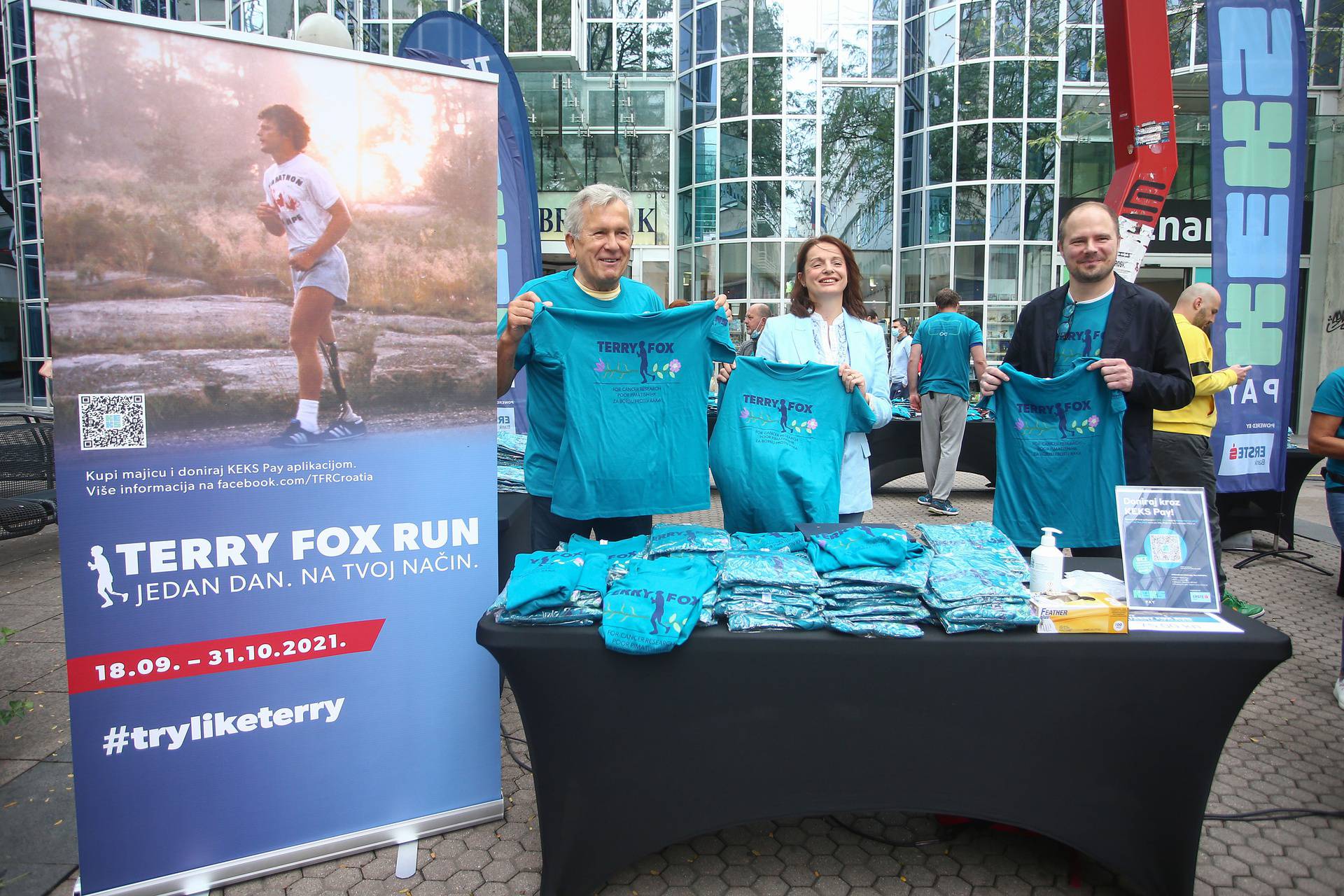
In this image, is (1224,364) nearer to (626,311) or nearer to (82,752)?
(626,311)

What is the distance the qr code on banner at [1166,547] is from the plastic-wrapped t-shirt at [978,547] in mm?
331

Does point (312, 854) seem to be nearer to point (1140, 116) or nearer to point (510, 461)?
point (510, 461)

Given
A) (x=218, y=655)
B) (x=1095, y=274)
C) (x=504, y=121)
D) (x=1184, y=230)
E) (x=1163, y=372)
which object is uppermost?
(x=1184, y=230)

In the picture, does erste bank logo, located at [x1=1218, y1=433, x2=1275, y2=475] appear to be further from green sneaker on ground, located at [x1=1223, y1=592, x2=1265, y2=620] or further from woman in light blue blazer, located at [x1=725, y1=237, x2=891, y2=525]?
woman in light blue blazer, located at [x1=725, y1=237, x2=891, y2=525]

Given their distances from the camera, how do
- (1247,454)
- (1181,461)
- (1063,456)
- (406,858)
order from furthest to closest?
(1247,454)
(1181,461)
(1063,456)
(406,858)

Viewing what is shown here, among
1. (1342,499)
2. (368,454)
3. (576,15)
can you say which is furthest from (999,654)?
(576,15)

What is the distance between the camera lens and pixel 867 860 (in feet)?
8.16

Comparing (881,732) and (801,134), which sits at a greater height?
(801,134)

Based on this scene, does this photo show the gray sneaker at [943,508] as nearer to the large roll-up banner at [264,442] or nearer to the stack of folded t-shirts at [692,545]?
the stack of folded t-shirts at [692,545]

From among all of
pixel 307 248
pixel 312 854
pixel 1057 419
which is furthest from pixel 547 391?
pixel 1057 419

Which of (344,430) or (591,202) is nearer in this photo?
(344,430)

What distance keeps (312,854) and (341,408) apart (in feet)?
4.48

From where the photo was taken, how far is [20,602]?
5.05 metres

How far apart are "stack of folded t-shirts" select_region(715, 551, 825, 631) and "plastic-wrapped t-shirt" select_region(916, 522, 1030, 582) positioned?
0.51 m
